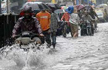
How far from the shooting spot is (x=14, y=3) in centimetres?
4969

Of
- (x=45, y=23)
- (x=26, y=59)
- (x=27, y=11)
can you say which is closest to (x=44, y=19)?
(x=45, y=23)

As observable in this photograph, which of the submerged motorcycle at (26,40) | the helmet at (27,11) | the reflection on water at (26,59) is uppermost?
Answer: the helmet at (27,11)

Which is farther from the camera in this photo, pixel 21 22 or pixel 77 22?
pixel 77 22

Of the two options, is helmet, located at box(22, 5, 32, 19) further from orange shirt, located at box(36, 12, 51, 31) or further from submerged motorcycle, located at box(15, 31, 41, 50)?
orange shirt, located at box(36, 12, 51, 31)

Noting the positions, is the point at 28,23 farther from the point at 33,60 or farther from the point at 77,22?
the point at 77,22

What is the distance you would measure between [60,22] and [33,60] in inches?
511

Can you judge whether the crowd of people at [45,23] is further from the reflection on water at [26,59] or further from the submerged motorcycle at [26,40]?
the reflection on water at [26,59]

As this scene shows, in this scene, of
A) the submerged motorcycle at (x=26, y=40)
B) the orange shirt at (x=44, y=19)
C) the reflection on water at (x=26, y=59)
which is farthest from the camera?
the orange shirt at (x=44, y=19)

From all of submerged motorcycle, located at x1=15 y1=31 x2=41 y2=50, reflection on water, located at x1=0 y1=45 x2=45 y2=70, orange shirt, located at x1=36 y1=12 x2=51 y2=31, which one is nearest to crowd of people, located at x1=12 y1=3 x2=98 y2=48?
orange shirt, located at x1=36 y1=12 x2=51 y2=31

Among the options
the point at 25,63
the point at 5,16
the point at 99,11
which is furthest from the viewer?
the point at 99,11

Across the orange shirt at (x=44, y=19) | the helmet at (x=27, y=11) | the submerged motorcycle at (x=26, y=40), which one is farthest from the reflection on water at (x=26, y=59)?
the orange shirt at (x=44, y=19)

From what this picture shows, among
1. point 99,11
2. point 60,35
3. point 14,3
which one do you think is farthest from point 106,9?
point 60,35

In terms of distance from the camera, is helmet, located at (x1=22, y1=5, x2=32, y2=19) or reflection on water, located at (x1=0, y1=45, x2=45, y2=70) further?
helmet, located at (x1=22, y1=5, x2=32, y2=19)

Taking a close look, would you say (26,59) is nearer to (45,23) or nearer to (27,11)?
(27,11)
